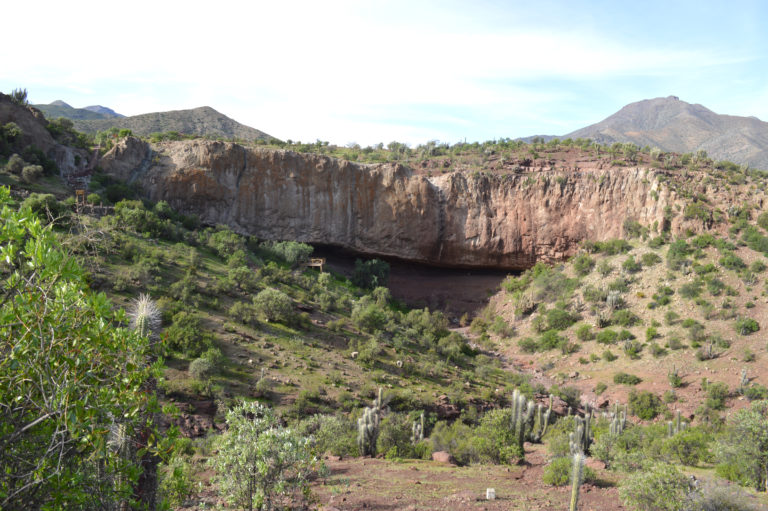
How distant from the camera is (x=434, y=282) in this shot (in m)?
32.8

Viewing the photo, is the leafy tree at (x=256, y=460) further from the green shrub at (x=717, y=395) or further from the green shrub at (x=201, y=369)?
the green shrub at (x=717, y=395)

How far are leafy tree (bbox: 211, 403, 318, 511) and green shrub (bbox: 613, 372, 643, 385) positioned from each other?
18795mm

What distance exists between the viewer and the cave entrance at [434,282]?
103 ft

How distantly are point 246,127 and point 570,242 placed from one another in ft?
148

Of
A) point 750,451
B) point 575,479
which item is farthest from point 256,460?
point 750,451

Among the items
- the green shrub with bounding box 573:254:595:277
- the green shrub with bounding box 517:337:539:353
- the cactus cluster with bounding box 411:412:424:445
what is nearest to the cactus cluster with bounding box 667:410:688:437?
the cactus cluster with bounding box 411:412:424:445

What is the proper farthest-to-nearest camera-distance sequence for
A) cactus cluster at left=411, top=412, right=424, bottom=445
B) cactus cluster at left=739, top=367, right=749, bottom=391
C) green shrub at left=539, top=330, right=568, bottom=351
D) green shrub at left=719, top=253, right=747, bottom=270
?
green shrub at left=539, top=330, right=568, bottom=351, green shrub at left=719, top=253, right=747, bottom=270, cactus cluster at left=739, top=367, right=749, bottom=391, cactus cluster at left=411, top=412, right=424, bottom=445

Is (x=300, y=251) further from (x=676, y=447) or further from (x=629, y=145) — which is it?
(x=629, y=145)

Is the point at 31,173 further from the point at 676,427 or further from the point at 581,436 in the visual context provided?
the point at 676,427

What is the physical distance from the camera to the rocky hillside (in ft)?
91.6

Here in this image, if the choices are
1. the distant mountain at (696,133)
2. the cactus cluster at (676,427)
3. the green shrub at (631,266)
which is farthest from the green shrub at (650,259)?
the distant mountain at (696,133)

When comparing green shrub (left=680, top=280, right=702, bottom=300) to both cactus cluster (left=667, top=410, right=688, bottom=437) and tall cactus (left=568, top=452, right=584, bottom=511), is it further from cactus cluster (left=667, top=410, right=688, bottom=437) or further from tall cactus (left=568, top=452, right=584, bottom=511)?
tall cactus (left=568, top=452, right=584, bottom=511)

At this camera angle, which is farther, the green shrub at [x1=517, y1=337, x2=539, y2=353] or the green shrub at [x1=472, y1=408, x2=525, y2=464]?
the green shrub at [x1=517, y1=337, x2=539, y2=353]

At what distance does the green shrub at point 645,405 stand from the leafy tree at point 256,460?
17117 millimetres
